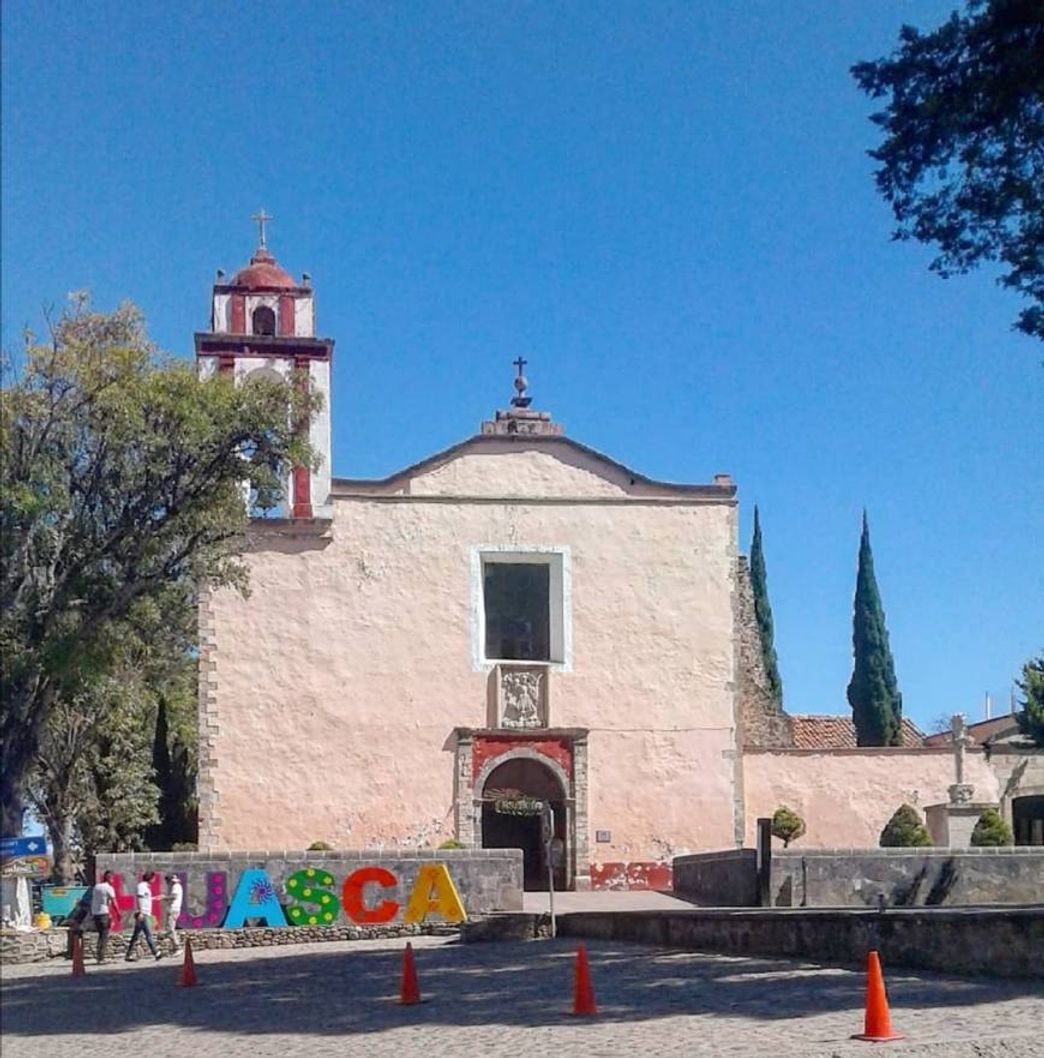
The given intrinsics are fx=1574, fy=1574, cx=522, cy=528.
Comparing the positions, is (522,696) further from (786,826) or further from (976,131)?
(976,131)

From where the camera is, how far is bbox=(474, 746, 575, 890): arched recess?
33562mm

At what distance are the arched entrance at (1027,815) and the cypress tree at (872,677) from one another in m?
9.01

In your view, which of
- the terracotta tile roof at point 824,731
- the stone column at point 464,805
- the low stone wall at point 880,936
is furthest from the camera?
the terracotta tile roof at point 824,731

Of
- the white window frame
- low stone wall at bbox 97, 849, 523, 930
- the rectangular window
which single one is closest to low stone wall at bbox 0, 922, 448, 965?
low stone wall at bbox 97, 849, 523, 930

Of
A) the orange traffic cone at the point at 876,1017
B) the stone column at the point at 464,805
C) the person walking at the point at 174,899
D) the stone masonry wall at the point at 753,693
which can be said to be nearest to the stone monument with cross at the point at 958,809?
the stone masonry wall at the point at 753,693

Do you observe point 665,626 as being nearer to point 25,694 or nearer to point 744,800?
point 744,800

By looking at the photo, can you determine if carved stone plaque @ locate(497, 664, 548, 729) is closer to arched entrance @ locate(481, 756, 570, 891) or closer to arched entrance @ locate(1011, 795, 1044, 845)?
arched entrance @ locate(481, 756, 570, 891)

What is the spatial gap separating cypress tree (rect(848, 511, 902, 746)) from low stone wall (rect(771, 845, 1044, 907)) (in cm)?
1791

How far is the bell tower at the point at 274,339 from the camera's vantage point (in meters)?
34.1

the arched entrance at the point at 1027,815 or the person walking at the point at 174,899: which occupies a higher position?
the arched entrance at the point at 1027,815

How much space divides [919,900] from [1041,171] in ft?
45.3

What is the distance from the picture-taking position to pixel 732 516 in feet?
115

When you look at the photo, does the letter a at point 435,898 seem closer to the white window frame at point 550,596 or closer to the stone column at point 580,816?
the stone column at point 580,816

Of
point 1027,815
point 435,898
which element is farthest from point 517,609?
point 1027,815
